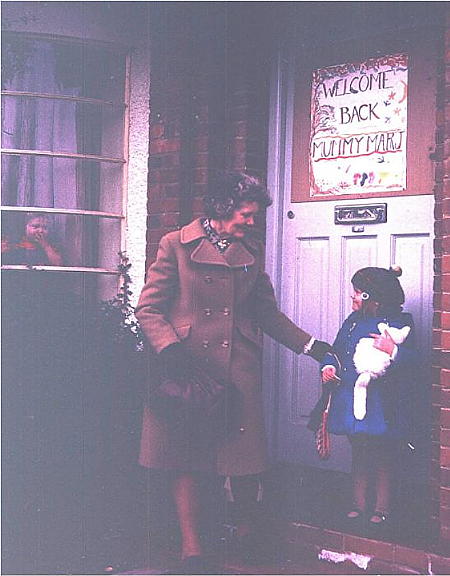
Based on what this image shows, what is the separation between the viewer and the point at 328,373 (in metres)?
5.46

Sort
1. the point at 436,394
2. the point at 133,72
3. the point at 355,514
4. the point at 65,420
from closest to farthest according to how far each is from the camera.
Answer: the point at 355,514
the point at 436,394
the point at 65,420
the point at 133,72

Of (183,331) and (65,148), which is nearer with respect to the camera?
(183,331)

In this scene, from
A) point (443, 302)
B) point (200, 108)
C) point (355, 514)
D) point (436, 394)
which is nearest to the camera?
point (443, 302)

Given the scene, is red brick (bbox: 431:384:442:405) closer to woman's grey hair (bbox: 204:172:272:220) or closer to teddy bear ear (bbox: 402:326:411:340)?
teddy bear ear (bbox: 402:326:411:340)

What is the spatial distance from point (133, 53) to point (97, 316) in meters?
1.77

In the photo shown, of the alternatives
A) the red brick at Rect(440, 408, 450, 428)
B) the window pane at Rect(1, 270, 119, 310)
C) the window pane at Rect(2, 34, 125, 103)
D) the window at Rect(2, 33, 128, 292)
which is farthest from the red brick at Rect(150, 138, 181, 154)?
the red brick at Rect(440, 408, 450, 428)

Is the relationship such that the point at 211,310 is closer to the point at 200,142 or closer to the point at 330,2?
the point at 200,142

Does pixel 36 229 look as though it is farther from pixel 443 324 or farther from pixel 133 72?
pixel 443 324

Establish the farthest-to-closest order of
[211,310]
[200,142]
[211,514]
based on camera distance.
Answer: [200,142], [211,514], [211,310]

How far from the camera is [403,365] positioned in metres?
5.42

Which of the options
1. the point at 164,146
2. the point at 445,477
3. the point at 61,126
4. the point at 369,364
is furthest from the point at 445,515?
the point at 61,126

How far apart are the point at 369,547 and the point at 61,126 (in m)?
3.26

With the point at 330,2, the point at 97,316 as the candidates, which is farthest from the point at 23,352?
the point at 330,2

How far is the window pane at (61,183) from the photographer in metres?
6.47
